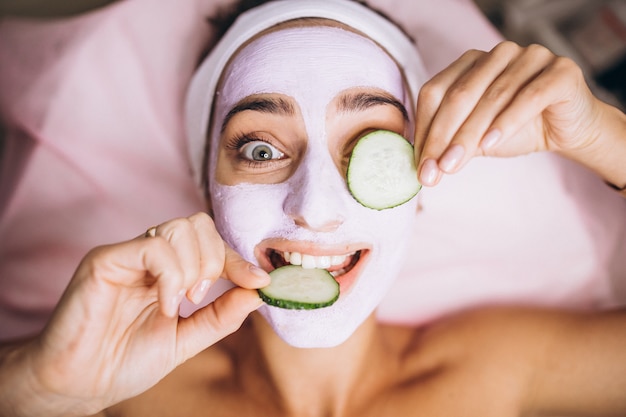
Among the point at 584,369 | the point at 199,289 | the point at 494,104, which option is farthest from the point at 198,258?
the point at 584,369

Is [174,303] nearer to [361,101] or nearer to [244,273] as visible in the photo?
[244,273]

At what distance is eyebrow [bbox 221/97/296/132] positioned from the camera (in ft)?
4.32

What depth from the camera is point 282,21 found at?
1.48 metres

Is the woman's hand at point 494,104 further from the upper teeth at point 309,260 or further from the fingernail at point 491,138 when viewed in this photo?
the upper teeth at point 309,260

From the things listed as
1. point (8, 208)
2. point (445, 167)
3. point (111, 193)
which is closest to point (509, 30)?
point (445, 167)

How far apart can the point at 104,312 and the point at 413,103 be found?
1006 millimetres

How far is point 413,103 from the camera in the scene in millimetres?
1562

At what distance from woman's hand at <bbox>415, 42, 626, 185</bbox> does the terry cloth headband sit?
34cm

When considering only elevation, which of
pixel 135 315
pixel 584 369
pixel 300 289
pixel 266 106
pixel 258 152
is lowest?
pixel 584 369

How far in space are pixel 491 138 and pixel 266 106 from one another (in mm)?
549

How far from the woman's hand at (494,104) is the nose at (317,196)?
211 mm

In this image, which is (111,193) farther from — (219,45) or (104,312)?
(104,312)

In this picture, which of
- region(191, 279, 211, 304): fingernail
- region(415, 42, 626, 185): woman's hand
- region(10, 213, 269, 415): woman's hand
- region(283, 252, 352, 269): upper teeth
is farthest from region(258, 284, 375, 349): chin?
region(415, 42, 626, 185): woman's hand

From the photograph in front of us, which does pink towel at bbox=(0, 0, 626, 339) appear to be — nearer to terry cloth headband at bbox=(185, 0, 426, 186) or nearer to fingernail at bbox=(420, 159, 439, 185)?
terry cloth headband at bbox=(185, 0, 426, 186)
